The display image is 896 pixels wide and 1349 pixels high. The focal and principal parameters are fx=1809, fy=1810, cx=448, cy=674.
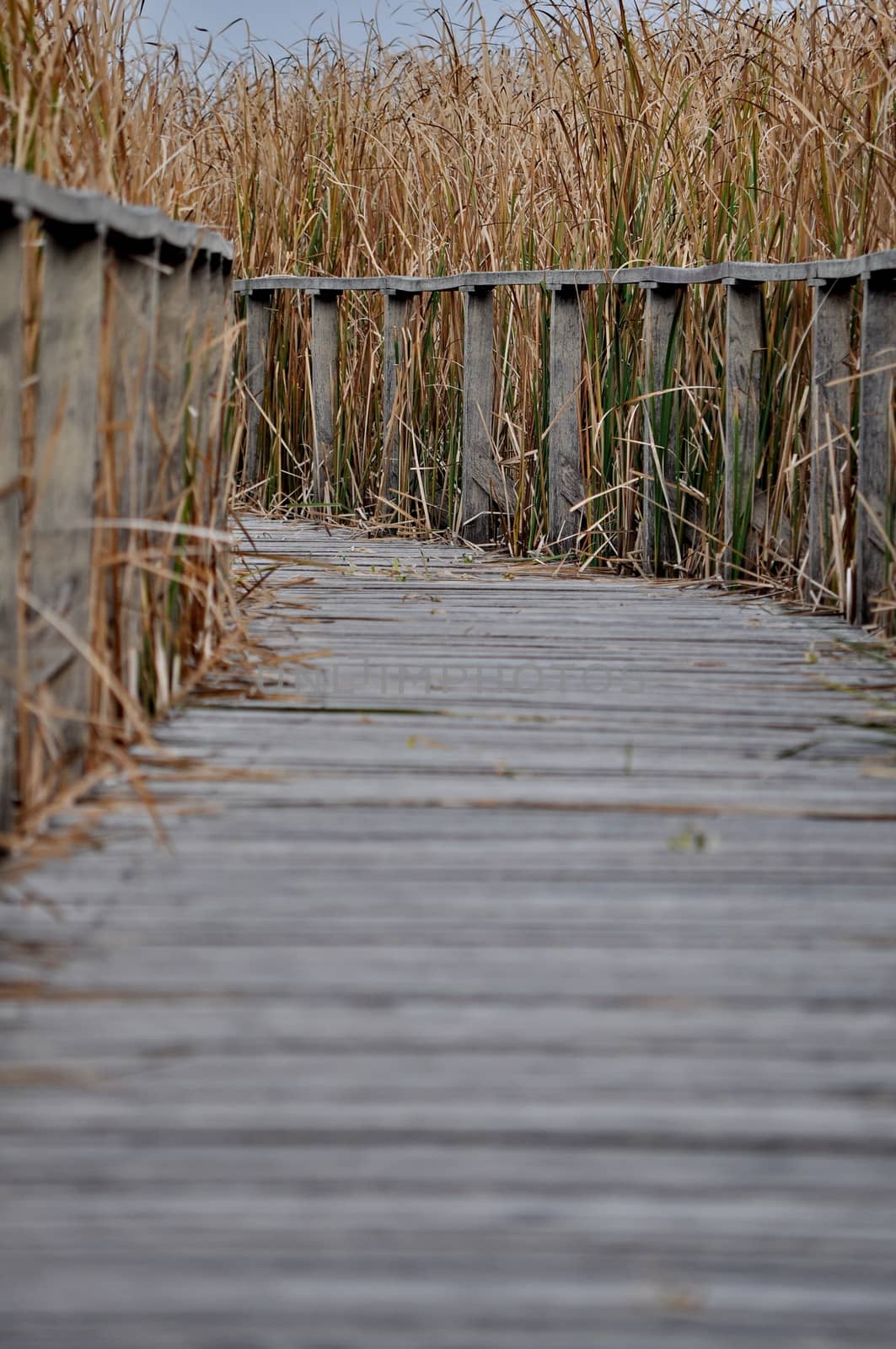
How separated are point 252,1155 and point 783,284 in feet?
12.2

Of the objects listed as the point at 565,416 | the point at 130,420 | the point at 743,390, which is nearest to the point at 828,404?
the point at 743,390

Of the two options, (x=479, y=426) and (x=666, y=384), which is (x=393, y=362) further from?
(x=666, y=384)

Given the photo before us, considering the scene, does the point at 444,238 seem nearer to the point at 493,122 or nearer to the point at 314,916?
the point at 493,122

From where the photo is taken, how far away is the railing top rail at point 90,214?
80.8 inches

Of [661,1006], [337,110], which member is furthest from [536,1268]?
[337,110]

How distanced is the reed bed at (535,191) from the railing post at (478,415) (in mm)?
59

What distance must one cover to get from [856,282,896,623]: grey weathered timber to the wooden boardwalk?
1.17m

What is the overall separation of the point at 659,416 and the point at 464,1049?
3711 millimetres

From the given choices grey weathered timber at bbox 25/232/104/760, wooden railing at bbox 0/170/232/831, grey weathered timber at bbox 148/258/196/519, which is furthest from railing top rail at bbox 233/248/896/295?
grey weathered timber at bbox 25/232/104/760

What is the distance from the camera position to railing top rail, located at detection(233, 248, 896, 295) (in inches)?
164

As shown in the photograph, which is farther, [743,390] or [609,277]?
[609,277]

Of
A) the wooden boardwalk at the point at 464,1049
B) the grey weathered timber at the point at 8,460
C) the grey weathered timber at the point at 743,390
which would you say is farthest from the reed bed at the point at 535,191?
the wooden boardwalk at the point at 464,1049

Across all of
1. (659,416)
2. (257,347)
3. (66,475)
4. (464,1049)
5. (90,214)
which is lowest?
(464,1049)

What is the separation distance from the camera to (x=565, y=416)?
548cm
